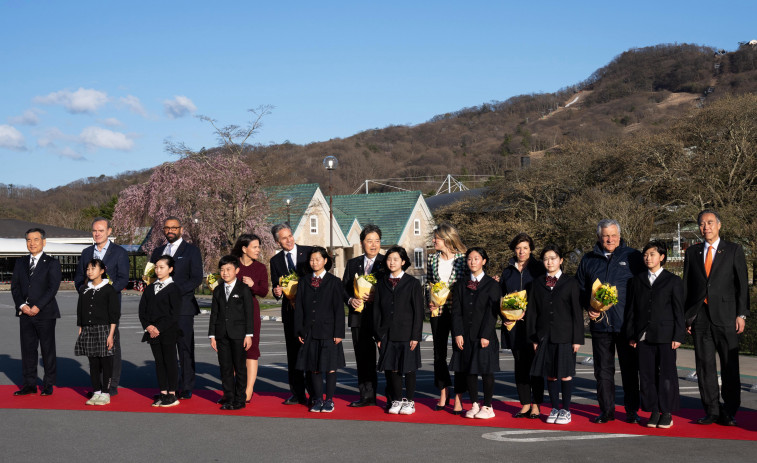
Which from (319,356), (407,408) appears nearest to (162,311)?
(319,356)

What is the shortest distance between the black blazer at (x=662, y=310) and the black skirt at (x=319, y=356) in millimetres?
3170

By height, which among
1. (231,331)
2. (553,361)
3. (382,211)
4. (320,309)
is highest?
(382,211)

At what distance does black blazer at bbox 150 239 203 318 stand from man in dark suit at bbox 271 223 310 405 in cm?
94

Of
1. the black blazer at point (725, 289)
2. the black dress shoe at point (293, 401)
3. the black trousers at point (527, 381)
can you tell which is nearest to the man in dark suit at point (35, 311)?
the black dress shoe at point (293, 401)

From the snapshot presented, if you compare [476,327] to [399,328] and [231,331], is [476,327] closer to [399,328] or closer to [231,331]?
[399,328]

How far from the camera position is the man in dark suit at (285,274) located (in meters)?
9.45

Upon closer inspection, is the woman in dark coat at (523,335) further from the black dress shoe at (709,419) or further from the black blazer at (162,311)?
the black blazer at (162,311)

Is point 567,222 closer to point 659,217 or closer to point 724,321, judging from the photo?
point 659,217

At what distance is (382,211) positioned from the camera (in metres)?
67.7

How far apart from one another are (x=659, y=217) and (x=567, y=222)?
4327 millimetres

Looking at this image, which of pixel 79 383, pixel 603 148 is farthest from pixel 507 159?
pixel 79 383

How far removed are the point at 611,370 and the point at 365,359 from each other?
270 centimetres

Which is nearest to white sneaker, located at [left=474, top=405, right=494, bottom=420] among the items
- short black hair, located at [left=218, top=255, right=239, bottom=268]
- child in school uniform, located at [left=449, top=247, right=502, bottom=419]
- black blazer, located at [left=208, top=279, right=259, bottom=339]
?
child in school uniform, located at [left=449, top=247, right=502, bottom=419]

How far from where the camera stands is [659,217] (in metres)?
36.7
